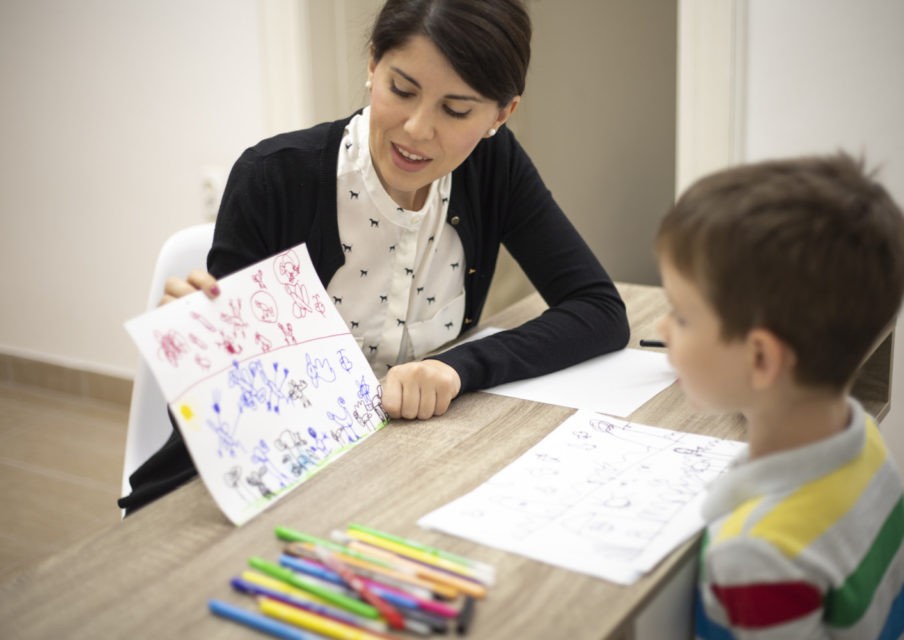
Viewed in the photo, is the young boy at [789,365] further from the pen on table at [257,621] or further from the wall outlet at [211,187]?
the wall outlet at [211,187]

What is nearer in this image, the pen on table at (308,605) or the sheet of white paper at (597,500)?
the pen on table at (308,605)

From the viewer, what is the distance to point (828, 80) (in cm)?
193

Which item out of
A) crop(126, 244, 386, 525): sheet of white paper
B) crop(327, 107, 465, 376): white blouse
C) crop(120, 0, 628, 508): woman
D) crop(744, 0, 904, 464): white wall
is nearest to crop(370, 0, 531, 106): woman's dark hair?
crop(120, 0, 628, 508): woman

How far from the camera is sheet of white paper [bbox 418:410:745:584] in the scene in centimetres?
83

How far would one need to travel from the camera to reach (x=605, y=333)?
4.55ft

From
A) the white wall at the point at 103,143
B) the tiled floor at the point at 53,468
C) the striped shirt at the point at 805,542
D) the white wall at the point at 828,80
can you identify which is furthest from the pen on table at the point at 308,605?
the white wall at the point at 103,143

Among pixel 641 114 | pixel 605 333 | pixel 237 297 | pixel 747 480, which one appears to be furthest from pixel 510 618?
pixel 641 114

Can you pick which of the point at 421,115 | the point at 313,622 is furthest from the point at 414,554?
the point at 421,115

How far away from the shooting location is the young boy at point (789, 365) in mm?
719

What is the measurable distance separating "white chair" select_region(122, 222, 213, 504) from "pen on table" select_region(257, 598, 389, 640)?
719 mm

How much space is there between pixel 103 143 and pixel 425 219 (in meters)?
1.77

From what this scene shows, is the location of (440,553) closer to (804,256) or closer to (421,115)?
(804,256)

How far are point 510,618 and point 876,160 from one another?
1.56 metres

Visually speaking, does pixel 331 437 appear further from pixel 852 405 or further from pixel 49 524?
pixel 49 524
